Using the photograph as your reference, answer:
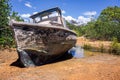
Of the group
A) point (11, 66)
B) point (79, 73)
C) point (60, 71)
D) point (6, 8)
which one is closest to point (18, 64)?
point (11, 66)

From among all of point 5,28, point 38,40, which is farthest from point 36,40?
point 5,28

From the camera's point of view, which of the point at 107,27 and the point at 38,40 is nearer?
the point at 38,40

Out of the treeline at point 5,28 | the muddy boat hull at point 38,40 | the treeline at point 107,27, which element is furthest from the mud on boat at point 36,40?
the treeline at point 107,27

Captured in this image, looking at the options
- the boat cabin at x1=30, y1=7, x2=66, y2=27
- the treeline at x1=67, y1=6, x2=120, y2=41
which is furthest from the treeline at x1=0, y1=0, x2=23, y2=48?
the treeline at x1=67, y1=6, x2=120, y2=41

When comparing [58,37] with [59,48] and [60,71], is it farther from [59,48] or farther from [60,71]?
[60,71]

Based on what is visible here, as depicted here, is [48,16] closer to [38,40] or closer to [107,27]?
[38,40]

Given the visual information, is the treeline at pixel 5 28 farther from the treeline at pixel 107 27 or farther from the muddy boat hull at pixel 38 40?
the treeline at pixel 107 27

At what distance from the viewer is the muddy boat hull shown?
29.7ft

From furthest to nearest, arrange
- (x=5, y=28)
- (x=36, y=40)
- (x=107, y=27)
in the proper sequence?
(x=107, y=27) < (x=5, y=28) < (x=36, y=40)

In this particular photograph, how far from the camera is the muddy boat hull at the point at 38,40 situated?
9.05 metres

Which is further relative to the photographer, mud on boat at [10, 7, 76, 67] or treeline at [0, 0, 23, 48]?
treeline at [0, 0, 23, 48]

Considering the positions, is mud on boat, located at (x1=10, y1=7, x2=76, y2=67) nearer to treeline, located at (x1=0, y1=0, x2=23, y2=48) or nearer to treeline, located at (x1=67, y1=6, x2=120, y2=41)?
treeline, located at (x1=0, y1=0, x2=23, y2=48)

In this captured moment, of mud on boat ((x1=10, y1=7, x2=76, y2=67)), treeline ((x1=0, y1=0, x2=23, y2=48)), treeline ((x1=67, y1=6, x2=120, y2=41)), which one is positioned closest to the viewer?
mud on boat ((x1=10, y1=7, x2=76, y2=67))

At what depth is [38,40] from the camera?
30.5ft
